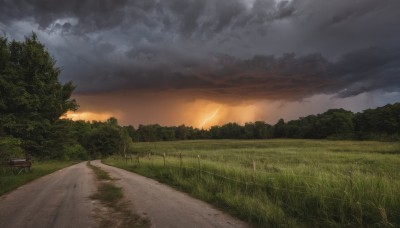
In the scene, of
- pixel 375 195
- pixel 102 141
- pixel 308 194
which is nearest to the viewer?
pixel 375 195

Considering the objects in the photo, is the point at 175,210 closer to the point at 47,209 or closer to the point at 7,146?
the point at 47,209

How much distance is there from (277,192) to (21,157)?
998 inches

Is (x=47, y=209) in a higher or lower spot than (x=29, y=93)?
lower

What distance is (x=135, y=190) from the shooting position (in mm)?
15602

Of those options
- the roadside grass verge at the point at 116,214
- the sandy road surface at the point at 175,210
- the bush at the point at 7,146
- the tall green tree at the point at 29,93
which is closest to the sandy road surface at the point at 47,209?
the roadside grass verge at the point at 116,214

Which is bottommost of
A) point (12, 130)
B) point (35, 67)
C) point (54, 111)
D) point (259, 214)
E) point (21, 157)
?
point (259, 214)

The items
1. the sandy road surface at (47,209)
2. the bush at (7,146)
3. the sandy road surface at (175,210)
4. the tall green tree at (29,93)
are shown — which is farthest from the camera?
the tall green tree at (29,93)

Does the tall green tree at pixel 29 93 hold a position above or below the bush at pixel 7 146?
above

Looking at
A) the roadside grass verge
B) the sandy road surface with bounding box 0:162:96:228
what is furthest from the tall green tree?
the roadside grass verge

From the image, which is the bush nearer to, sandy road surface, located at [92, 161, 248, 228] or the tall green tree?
the tall green tree

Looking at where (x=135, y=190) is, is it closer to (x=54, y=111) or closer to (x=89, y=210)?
(x=89, y=210)

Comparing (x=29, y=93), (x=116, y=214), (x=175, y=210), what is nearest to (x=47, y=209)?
(x=116, y=214)

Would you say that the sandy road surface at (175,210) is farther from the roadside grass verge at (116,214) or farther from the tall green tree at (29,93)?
the tall green tree at (29,93)

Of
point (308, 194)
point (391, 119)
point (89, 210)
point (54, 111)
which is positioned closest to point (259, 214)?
point (308, 194)
